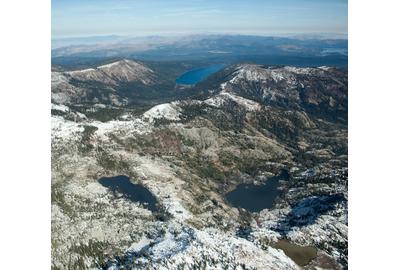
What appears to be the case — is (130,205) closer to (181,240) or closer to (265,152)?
(181,240)

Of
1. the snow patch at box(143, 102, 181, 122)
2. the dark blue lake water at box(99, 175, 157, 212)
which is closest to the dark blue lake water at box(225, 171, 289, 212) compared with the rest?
the dark blue lake water at box(99, 175, 157, 212)

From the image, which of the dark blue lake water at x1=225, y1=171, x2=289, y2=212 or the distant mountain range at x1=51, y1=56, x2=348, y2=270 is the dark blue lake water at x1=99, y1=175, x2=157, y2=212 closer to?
the distant mountain range at x1=51, y1=56, x2=348, y2=270

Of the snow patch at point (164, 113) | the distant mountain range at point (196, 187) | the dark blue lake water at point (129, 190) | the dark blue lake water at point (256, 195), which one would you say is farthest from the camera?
the snow patch at point (164, 113)

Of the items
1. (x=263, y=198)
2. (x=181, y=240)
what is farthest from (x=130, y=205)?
(x=263, y=198)

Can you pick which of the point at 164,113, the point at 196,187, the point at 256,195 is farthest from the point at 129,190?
the point at 164,113

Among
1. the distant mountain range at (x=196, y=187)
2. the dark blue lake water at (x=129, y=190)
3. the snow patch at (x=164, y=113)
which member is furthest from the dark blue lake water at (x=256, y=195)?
the snow patch at (x=164, y=113)

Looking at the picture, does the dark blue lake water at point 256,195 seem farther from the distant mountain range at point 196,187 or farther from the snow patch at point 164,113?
the snow patch at point 164,113
